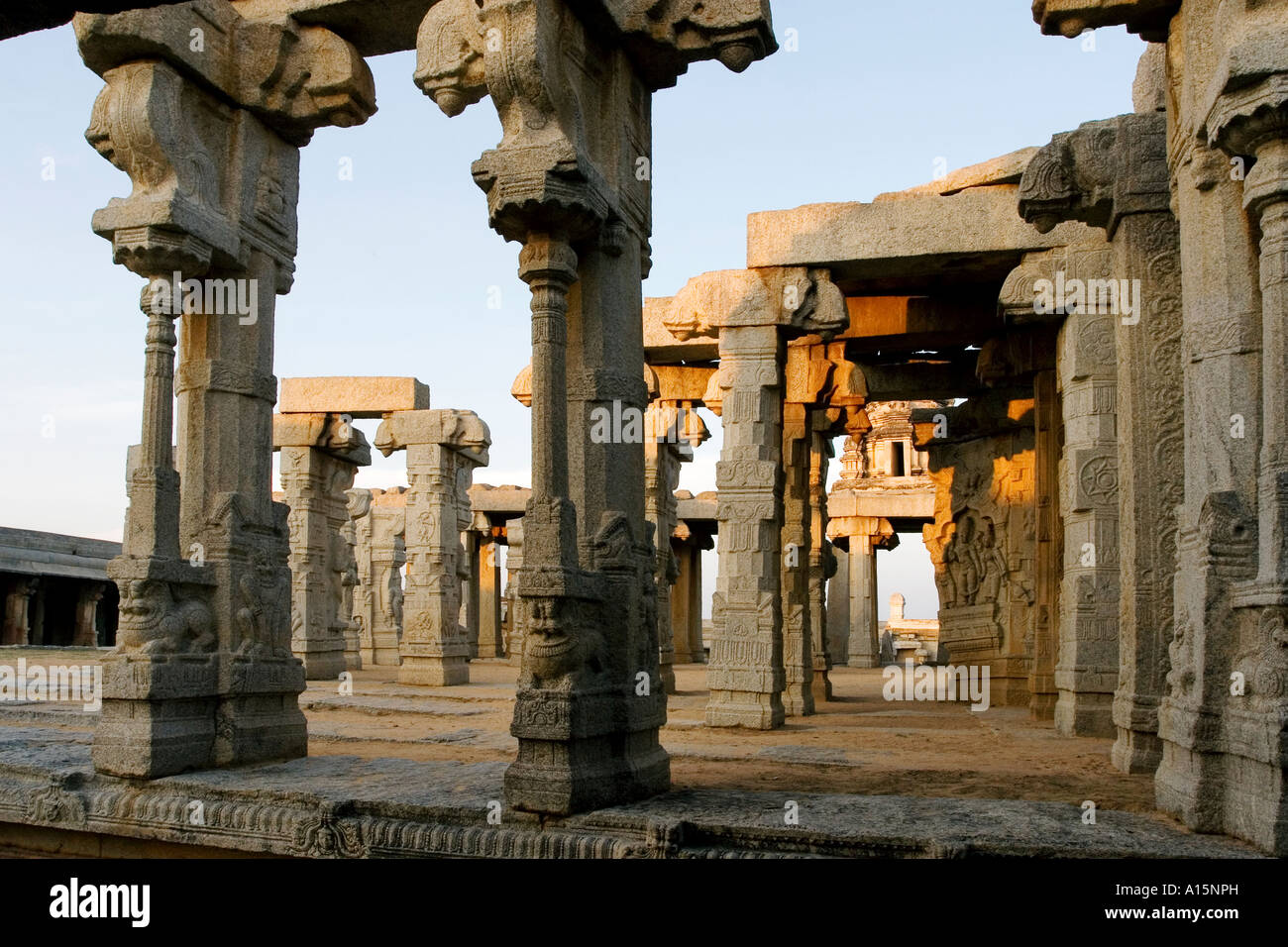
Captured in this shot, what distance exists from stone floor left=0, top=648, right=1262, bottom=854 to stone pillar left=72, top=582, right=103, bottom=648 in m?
18.4

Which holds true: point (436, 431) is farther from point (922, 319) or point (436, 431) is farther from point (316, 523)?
point (922, 319)

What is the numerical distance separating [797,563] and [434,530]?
671 centimetres

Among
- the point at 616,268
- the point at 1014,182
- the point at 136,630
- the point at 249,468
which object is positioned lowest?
the point at 136,630

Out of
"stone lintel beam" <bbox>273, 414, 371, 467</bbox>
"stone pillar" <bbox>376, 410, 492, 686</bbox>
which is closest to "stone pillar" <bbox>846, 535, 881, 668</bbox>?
"stone pillar" <bbox>376, 410, 492, 686</bbox>

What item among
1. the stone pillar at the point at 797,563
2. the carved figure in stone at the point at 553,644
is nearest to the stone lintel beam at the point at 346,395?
the stone pillar at the point at 797,563

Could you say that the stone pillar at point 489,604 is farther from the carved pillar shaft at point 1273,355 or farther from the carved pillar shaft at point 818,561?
the carved pillar shaft at point 1273,355

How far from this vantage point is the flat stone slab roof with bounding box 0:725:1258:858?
5199 millimetres

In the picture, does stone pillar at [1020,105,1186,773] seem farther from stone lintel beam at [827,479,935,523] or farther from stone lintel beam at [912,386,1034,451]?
stone lintel beam at [827,479,935,523]

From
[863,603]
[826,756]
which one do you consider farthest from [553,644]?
[863,603]

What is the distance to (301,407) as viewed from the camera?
735 inches

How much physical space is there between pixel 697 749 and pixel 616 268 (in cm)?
432

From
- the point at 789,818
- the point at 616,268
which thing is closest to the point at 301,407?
the point at 616,268

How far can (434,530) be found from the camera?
18516mm
